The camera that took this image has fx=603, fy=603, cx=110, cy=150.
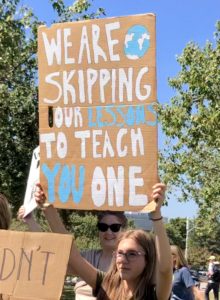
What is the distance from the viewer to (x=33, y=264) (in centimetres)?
285

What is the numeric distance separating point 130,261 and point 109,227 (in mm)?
923

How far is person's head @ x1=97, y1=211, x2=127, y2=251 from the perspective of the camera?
378 centimetres

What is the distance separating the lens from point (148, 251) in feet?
9.68

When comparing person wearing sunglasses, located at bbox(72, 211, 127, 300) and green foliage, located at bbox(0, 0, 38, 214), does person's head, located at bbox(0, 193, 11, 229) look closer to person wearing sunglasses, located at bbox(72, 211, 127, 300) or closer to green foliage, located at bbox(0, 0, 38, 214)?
person wearing sunglasses, located at bbox(72, 211, 127, 300)

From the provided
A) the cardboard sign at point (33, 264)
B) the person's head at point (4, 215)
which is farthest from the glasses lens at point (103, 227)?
the cardboard sign at point (33, 264)

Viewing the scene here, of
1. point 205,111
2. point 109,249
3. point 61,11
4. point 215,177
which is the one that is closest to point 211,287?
point 215,177

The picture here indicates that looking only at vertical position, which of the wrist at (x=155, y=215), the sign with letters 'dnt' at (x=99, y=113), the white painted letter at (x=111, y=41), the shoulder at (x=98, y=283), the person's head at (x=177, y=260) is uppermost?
the white painted letter at (x=111, y=41)

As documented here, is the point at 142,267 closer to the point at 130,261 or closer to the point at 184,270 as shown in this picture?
the point at 130,261

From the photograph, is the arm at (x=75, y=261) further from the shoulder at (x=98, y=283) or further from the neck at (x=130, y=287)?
the neck at (x=130, y=287)

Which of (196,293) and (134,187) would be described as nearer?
(134,187)

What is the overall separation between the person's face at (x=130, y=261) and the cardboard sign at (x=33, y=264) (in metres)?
0.27

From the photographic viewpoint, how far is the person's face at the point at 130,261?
9.50 ft

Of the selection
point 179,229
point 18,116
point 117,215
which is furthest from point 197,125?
point 179,229

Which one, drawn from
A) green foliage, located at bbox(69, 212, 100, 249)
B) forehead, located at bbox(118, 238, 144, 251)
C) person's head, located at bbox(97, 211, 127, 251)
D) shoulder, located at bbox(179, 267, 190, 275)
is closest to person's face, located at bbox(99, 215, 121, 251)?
person's head, located at bbox(97, 211, 127, 251)
